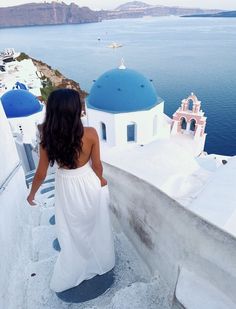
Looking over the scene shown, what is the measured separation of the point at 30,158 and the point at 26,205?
5.71 meters

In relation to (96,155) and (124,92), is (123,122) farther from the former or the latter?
(96,155)

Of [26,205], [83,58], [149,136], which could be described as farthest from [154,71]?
[26,205]

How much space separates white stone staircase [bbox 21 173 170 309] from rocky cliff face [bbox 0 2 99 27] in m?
175

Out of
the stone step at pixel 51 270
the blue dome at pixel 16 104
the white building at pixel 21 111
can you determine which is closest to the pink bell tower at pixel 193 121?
the white building at pixel 21 111

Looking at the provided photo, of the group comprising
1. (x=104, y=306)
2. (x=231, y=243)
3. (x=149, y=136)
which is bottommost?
(x=149, y=136)

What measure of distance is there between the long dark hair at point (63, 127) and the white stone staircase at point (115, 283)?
167 centimetres

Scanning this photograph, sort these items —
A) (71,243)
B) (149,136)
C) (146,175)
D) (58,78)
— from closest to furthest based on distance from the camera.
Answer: (71,243) < (146,175) < (149,136) < (58,78)

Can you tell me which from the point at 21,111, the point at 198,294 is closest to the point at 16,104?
the point at 21,111

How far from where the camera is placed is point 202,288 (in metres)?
2.15

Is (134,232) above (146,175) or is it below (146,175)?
above

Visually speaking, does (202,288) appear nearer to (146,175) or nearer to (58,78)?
(146,175)

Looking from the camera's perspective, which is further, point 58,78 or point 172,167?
point 58,78

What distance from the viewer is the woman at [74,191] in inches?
75.5

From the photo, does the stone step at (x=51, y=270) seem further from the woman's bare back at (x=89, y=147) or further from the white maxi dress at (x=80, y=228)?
the woman's bare back at (x=89, y=147)
